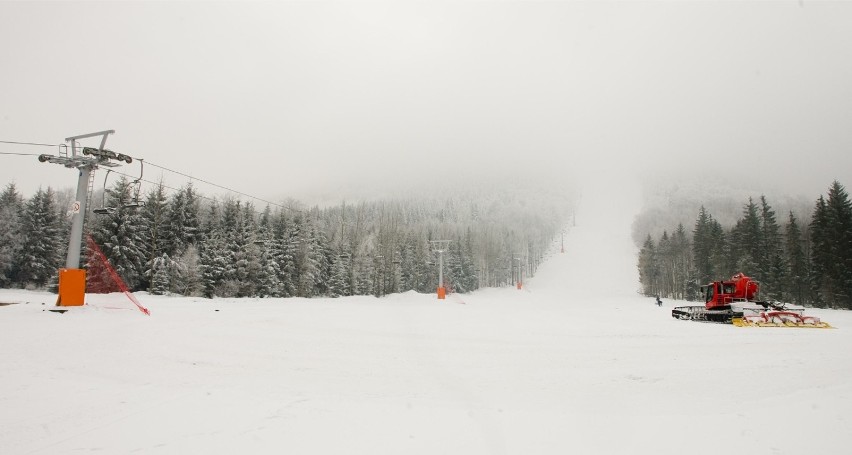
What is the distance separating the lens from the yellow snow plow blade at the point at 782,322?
2145 centimetres

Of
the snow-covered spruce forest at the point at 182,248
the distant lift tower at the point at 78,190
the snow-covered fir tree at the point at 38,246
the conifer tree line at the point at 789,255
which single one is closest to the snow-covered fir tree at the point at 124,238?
the snow-covered spruce forest at the point at 182,248

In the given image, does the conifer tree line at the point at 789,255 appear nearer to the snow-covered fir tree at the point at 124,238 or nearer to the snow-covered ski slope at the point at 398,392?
the snow-covered ski slope at the point at 398,392

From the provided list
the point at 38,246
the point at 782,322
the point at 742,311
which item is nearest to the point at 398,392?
the point at 782,322

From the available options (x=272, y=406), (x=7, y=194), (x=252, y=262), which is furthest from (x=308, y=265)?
(x=272, y=406)

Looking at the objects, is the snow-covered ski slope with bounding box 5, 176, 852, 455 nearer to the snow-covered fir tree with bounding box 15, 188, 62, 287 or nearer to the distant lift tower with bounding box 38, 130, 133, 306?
the distant lift tower with bounding box 38, 130, 133, 306

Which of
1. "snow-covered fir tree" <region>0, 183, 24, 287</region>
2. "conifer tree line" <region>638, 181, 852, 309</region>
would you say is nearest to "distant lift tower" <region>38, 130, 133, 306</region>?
"snow-covered fir tree" <region>0, 183, 24, 287</region>

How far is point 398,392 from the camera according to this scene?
24.6 feet

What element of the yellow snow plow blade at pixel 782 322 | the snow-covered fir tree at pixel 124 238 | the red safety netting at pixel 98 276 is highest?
the snow-covered fir tree at pixel 124 238

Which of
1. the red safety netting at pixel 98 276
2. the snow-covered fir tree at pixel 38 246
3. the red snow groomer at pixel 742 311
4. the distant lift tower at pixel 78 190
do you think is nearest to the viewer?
the distant lift tower at pixel 78 190

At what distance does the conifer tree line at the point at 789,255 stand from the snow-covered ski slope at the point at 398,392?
116ft

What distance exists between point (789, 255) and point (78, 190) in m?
65.5

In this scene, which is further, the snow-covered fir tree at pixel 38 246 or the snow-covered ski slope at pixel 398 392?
the snow-covered fir tree at pixel 38 246

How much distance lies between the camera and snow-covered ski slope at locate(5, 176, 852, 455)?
17.0 ft

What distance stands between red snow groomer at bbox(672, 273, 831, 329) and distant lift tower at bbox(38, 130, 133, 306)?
31712 mm
